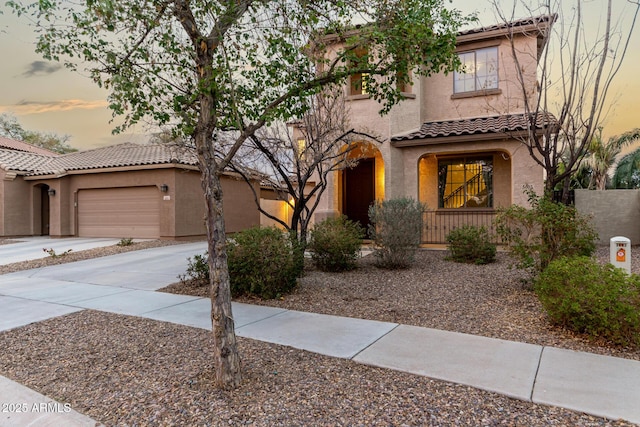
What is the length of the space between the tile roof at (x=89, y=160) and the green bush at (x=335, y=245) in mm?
9851

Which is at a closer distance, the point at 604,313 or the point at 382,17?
the point at 604,313

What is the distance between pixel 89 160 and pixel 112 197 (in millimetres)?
3588

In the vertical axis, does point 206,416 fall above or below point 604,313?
below

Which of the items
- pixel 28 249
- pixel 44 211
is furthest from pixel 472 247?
pixel 44 211

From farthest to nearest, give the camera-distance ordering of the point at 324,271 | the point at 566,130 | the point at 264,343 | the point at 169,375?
1. the point at 324,271
2. the point at 566,130
3. the point at 264,343
4. the point at 169,375

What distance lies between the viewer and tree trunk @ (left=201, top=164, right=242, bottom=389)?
3.38 metres

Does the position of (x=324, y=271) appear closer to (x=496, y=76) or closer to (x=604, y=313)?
(x=604, y=313)

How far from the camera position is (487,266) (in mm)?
9273

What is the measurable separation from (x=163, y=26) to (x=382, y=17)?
2.68 meters

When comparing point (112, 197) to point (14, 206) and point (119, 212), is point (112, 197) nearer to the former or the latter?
point (119, 212)

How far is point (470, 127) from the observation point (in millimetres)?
12258

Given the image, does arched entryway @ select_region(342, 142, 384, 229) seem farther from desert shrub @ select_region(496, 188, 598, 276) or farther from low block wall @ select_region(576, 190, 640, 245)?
desert shrub @ select_region(496, 188, 598, 276)

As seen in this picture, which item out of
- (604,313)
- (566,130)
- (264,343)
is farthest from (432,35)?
(566,130)

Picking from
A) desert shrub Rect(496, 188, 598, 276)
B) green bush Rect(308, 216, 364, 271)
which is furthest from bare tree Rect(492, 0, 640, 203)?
green bush Rect(308, 216, 364, 271)
